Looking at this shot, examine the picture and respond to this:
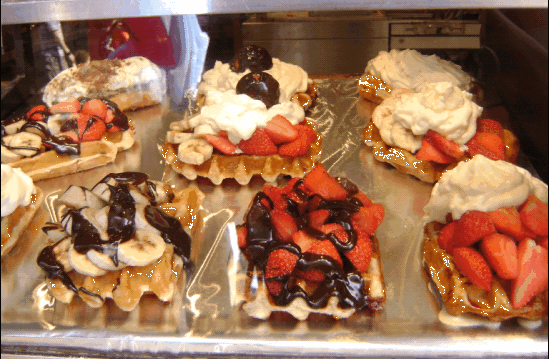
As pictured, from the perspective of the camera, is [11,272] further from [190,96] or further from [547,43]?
[547,43]

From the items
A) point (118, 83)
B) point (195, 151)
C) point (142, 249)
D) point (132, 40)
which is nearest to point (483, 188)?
point (142, 249)

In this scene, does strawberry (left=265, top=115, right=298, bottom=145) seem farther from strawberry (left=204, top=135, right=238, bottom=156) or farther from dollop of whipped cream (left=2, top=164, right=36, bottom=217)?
dollop of whipped cream (left=2, top=164, right=36, bottom=217)

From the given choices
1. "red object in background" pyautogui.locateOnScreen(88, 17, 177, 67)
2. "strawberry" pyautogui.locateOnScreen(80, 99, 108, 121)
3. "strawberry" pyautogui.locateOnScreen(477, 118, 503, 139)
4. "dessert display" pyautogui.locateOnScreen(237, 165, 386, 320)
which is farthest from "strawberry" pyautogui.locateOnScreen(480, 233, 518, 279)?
"strawberry" pyautogui.locateOnScreen(80, 99, 108, 121)

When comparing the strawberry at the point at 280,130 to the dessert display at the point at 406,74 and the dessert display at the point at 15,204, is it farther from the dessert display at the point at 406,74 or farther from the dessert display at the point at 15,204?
the dessert display at the point at 15,204

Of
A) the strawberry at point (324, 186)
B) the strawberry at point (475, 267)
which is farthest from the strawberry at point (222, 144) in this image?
the strawberry at point (475, 267)

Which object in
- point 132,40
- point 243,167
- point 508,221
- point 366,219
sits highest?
point 132,40

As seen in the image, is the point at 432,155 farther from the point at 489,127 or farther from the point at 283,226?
the point at 283,226

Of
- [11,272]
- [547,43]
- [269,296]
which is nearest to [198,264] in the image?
[269,296]
